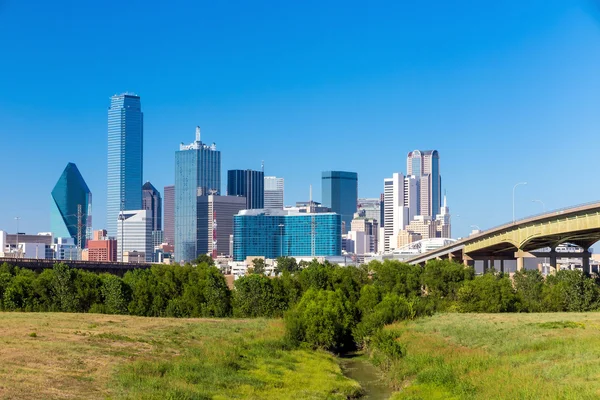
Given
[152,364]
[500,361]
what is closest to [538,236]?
[500,361]

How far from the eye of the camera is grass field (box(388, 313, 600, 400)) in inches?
1716

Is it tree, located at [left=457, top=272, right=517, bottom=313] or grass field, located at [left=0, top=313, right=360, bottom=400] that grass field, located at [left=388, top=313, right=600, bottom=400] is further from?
tree, located at [left=457, top=272, right=517, bottom=313]

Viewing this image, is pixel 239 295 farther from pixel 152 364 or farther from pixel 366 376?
pixel 152 364

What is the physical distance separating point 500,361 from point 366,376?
13.6m

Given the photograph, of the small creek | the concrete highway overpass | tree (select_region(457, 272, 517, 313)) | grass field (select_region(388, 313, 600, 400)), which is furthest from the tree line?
grass field (select_region(388, 313, 600, 400))

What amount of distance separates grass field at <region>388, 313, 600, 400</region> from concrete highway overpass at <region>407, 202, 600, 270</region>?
128 ft

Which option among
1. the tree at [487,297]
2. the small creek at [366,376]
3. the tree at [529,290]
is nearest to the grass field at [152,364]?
the small creek at [366,376]

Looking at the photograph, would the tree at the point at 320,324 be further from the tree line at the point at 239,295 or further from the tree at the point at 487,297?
the tree at the point at 487,297

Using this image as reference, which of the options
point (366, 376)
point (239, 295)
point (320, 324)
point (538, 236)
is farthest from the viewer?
point (538, 236)

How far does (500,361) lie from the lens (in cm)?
5331

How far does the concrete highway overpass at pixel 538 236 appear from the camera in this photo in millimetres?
116925

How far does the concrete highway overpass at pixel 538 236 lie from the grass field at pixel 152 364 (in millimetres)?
56364

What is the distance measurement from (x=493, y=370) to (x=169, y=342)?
25581 millimetres

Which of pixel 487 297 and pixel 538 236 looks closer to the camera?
pixel 487 297
